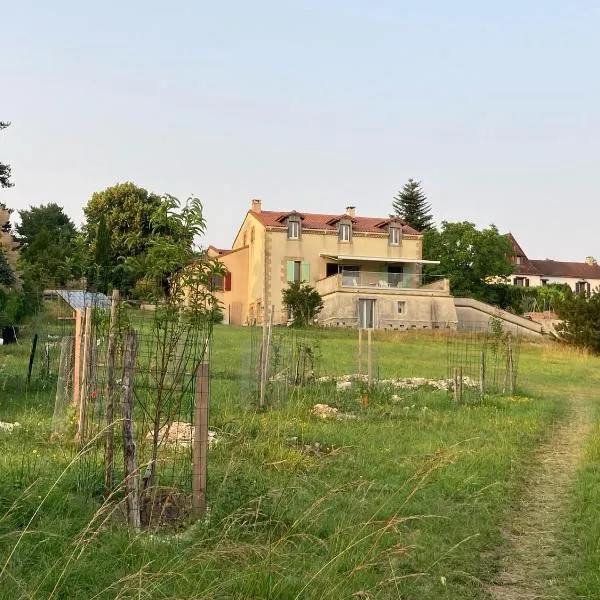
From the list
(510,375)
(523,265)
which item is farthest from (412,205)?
(510,375)

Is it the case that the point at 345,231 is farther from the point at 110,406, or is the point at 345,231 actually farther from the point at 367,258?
the point at 110,406

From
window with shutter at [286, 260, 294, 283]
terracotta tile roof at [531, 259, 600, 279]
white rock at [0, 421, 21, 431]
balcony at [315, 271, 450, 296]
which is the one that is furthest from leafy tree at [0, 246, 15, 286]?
terracotta tile roof at [531, 259, 600, 279]

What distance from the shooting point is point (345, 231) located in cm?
5234

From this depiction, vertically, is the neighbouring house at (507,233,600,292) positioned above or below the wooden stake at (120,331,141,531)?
above

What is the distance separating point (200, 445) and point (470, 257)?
191 ft

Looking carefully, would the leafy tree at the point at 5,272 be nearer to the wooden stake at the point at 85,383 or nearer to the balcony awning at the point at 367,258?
the wooden stake at the point at 85,383

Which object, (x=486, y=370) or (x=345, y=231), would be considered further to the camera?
(x=345, y=231)

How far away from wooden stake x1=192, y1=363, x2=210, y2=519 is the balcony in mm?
41447

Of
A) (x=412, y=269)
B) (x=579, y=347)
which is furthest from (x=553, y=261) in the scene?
(x=579, y=347)

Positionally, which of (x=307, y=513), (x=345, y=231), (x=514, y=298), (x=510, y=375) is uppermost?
(x=345, y=231)

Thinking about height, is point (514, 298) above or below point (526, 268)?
below

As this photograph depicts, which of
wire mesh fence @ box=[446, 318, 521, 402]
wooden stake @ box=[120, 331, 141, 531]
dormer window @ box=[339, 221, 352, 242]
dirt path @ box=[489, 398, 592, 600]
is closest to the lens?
dirt path @ box=[489, 398, 592, 600]

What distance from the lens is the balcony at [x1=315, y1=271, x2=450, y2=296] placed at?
1875 inches

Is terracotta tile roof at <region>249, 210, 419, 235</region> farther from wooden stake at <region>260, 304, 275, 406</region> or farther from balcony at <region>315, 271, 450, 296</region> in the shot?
wooden stake at <region>260, 304, 275, 406</region>
